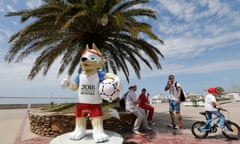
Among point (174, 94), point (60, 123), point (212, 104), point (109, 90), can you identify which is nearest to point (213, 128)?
point (212, 104)

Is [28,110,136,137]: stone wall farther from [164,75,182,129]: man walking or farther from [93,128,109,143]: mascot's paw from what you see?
[93,128,109,143]: mascot's paw

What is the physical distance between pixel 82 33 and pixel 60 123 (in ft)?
12.5

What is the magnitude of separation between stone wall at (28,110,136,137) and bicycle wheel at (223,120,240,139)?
114 inches

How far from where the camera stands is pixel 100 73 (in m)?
5.17

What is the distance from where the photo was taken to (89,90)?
4.96 meters

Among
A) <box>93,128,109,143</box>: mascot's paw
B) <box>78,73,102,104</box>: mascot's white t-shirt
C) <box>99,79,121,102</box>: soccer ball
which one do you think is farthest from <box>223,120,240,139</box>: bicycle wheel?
<box>78,73,102,104</box>: mascot's white t-shirt

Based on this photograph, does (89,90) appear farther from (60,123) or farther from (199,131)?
(199,131)

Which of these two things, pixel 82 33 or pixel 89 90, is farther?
pixel 82 33

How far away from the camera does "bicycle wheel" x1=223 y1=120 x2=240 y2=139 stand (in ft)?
19.2

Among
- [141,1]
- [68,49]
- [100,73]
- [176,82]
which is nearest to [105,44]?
[68,49]

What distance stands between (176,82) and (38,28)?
5.40m

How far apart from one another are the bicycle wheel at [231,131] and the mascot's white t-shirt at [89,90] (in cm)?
368

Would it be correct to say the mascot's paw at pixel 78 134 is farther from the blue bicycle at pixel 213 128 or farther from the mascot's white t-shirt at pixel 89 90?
the blue bicycle at pixel 213 128

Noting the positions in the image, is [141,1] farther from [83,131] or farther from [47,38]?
[83,131]
